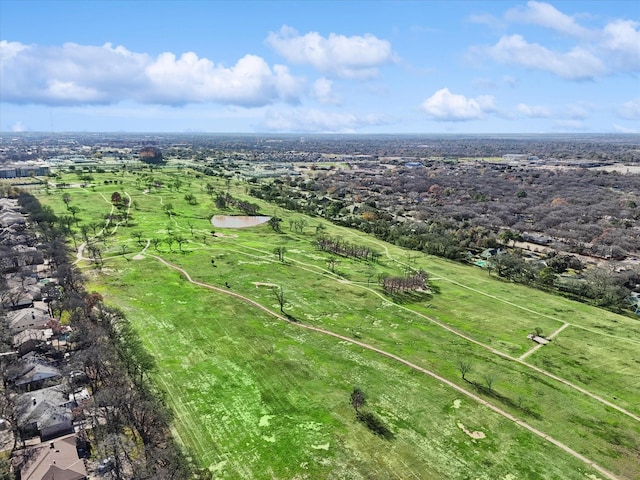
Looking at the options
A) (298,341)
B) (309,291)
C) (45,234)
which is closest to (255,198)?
(45,234)

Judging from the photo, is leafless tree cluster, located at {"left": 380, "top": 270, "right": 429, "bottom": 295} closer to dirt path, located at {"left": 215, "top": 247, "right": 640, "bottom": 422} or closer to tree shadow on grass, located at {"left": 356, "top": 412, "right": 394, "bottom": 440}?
dirt path, located at {"left": 215, "top": 247, "right": 640, "bottom": 422}

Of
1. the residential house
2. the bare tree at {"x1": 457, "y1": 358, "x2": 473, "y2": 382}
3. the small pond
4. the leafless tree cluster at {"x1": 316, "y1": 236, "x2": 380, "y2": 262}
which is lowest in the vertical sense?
the bare tree at {"x1": 457, "y1": 358, "x2": 473, "y2": 382}

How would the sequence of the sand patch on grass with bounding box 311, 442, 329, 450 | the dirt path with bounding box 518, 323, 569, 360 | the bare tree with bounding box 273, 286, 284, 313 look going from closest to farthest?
the sand patch on grass with bounding box 311, 442, 329, 450, the dirt path with bounding box 518, 323, 569, 360, the bare tree with bounding box 273, 286, 284, 313

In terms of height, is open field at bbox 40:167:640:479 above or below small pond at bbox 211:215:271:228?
below

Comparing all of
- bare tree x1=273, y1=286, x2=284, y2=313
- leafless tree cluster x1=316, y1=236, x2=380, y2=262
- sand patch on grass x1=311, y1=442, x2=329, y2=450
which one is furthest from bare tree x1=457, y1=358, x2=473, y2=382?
leafless tree cluster x1=316, y1=236, x2=380, y2=262

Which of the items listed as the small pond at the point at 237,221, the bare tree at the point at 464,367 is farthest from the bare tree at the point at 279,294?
the small pond at the point at 237,221

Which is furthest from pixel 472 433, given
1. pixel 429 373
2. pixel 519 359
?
pixel 519 359

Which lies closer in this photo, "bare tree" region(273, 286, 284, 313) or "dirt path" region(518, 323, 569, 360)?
"dirt path" region(518, 323, 569, 360)
